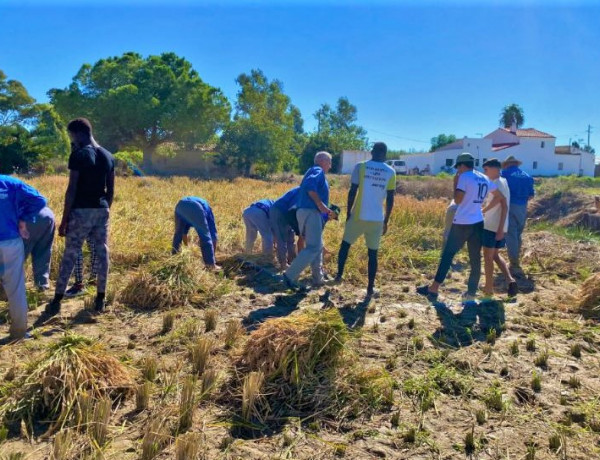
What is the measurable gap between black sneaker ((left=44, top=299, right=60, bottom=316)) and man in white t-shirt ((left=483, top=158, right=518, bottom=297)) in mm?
4599

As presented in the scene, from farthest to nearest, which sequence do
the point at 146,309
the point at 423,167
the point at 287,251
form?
1. the point at 423,167
2. the point at 287,251
3. the point at 146,309

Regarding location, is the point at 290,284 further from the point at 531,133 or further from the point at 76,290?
the point at 531,133

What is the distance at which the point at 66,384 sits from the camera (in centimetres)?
287

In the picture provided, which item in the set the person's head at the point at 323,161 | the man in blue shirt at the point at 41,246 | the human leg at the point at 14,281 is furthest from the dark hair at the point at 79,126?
the person's head at the point at 323,161

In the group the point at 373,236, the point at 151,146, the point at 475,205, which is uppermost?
the point at 151,146

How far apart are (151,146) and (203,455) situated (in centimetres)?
3277

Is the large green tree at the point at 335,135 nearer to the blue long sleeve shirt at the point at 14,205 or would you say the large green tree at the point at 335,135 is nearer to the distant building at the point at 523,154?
the distant building at the point at 523,154

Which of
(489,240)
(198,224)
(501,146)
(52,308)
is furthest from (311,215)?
(501,146)

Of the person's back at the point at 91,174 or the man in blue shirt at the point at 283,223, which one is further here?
the man in blue shirt at the point at 283,223

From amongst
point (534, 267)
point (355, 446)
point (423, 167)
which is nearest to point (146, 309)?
point (355, 446)

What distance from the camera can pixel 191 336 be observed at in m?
4.14

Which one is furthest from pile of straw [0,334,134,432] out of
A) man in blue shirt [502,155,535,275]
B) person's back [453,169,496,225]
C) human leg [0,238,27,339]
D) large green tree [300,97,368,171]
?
large green tree [300,97,368,171]

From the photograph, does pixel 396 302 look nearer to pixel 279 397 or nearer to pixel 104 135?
pixel 279 397

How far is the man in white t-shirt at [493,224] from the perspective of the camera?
562 centimetres
